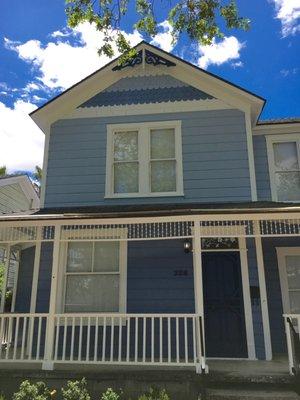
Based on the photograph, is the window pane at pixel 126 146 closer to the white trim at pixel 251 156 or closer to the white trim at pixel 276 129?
the white trim at pixel 251 156

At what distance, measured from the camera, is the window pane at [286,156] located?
9.70 metres

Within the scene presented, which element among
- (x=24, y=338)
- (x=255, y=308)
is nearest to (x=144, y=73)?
(x=255, y=308)

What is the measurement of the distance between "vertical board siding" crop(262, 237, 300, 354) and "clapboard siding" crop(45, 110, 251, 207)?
129cm

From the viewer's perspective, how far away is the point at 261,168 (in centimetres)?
970

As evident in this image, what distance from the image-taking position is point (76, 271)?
891 cm

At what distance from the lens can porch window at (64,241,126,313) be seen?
8609 millimetres

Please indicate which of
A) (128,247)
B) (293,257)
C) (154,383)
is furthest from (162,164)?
(154,383)

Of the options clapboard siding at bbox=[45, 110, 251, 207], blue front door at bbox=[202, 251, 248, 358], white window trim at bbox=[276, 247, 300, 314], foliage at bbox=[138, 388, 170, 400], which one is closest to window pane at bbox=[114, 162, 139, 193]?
clapboard siding at bbox=[45, 110, 251, 207]

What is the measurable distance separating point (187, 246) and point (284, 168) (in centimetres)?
330

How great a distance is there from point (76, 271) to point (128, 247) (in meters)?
1.29

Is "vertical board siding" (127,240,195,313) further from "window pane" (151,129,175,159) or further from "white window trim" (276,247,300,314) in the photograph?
"window pane" (151,129,175,159)

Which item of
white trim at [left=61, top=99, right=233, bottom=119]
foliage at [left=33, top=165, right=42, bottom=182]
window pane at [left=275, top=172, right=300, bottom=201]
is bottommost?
window pane at [left=275, top=172, right=300, bottom=201]

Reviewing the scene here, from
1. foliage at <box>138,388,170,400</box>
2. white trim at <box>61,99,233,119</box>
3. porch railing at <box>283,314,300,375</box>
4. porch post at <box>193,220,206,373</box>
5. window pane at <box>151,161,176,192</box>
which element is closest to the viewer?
foliage at <box>138,388,170,400</box>

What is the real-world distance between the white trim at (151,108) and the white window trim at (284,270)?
3.59 metres
